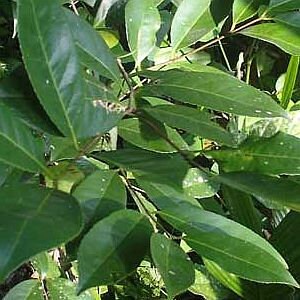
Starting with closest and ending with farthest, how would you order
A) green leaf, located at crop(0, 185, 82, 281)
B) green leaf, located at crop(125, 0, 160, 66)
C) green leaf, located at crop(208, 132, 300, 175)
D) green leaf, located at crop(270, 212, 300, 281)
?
green leaf, located at crop(0, 185, 82, 281)
green leaf, located at crop(208, 132, 300, 175)
green leaf, located at crop(125, 0, 160, 66)
green leaf, located at crop(270, 212, 300, 281)

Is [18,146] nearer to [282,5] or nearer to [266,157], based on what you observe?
[266,157]

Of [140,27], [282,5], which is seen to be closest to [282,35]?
[282,5]

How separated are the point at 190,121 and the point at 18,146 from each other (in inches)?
7.7

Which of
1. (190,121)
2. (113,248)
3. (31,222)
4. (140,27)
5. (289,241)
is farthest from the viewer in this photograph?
(289,241)

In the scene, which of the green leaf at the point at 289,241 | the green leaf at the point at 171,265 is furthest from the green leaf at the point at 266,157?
the green leaf at the point at 289,241

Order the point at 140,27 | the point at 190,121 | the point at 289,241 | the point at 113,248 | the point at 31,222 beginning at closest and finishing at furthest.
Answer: the point at 31,222 < the point at 113,248 < the point at 190,121 < the point at 140,27 < the point at 289,241

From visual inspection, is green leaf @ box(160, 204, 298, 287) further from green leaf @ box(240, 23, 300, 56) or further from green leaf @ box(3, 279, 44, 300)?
green leaf @ box(240, 23, 300, 56)

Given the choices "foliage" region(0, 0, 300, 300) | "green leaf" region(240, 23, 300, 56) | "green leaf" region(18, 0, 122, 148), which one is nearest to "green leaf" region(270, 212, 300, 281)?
"foliage" region(0, 0, 300, 300)

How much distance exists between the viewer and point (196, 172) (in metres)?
0.82

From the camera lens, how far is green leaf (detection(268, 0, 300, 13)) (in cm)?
82

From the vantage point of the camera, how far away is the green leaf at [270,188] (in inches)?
21.5

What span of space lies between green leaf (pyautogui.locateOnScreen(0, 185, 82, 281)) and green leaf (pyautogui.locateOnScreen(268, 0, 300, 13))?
0.45 metres

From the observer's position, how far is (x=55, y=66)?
0.53m

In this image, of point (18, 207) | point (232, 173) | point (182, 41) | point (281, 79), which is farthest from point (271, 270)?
point (281, 79)
